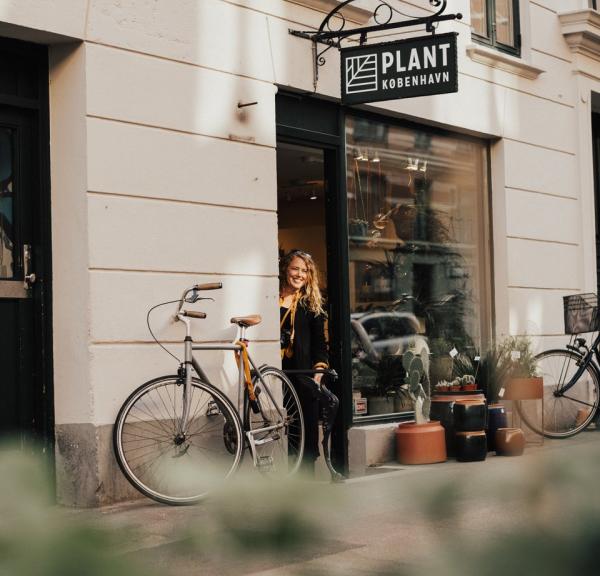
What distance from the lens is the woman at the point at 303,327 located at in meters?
7.20

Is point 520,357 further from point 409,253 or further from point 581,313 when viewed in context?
point 409,253

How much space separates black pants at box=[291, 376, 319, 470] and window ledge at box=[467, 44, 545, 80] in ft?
11.0

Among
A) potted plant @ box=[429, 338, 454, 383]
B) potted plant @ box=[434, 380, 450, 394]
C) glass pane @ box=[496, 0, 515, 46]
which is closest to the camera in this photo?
potted plant @ box=[434, 380, 450, 394]

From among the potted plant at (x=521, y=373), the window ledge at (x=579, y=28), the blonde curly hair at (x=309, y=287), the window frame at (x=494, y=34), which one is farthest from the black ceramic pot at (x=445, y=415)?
the window ledge at (x=579, y=28)

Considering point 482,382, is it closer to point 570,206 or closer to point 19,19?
point 570,206

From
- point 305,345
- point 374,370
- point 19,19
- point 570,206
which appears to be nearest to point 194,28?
point 19,19

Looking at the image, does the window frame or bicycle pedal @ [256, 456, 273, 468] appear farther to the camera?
the window frame

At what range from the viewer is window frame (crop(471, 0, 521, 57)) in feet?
31.3

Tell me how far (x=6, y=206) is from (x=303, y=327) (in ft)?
7.12

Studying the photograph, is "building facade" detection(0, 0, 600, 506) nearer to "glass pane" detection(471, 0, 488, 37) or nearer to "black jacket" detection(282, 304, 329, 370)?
"glass pane" detection(471, 0, 488, 37)

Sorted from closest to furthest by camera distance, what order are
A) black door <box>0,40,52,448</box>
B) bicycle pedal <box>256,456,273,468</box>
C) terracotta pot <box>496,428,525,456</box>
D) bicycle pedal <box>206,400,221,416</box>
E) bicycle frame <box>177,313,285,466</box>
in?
bicycle pedal <box>256,456,273,468</box> < black door <box>0,40,52,448</box> < bicycle frame <box>177,313,285,466</box> < bicycle pedal <box>206,400,221,416</box> < terracotta pot <box>496,428,525,456</box>

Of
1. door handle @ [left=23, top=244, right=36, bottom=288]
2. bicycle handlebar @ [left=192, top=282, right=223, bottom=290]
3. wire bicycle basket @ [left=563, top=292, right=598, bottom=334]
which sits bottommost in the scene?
wire bicycle basket @ [left=563, top=292, right=598, bottom=334]

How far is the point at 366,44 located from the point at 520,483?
7010 millimetres

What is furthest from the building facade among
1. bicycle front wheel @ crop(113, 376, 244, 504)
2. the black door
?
bicycle front wheel @ crop(113, 376, 244, 504)
